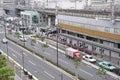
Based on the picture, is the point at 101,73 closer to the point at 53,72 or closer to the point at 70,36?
the point at 53,72

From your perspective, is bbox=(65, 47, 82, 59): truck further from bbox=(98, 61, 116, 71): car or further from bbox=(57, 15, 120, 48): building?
bbox=(57, 15, 120, 48): building

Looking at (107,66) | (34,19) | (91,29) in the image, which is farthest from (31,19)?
(107,66)

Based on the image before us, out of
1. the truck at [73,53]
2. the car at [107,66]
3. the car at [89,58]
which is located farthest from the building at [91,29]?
the truck at [73,53]

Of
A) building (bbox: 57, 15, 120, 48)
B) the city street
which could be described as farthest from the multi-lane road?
building (bbox: 57, 15, 120, 48)

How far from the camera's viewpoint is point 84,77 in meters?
32.1

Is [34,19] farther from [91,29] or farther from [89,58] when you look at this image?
Answer: [89,58]

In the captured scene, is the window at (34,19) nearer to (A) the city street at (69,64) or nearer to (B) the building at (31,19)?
(B) the building at (31,19)

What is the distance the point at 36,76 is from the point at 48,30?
123 feet

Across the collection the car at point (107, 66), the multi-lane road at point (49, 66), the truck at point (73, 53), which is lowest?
the multi-lane road at point (49, 66)

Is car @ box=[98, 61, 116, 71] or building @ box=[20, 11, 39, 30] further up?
building @ box=[20, 11, 39, 30]

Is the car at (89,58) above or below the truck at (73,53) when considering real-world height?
below

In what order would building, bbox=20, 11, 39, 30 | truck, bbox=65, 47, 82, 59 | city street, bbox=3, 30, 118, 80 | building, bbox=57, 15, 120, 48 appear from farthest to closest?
building, bbox=20, 11, 39, 30 → truck, bbox=65, 47, 82, 59 → building, bbox=57, 15, 120, 48 → city street, bbox=3, 30, 118, 80

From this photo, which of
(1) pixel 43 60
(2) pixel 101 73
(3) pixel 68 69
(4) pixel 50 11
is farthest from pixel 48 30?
(2) pixel 101 73

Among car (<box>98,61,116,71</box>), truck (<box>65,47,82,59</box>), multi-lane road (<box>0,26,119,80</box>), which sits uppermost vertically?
truck (<box>65,47,82,59</box>)
